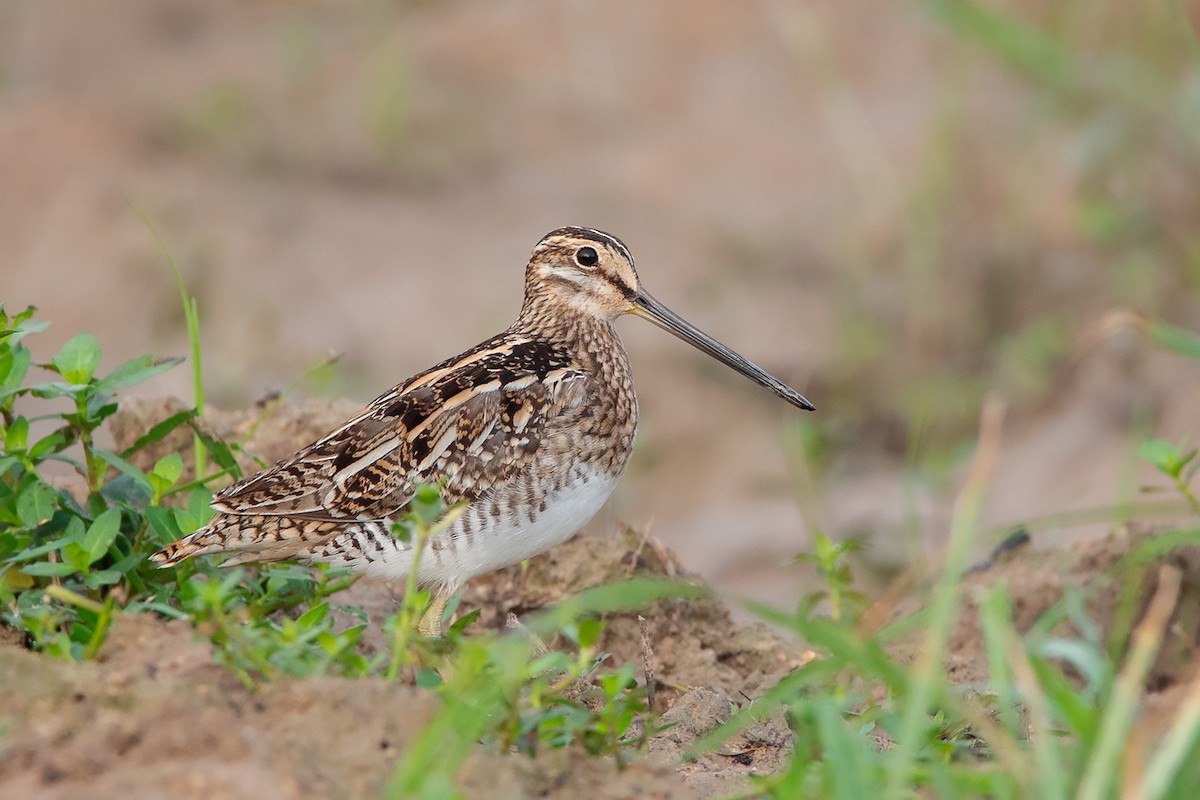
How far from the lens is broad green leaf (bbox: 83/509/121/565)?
3.57 m

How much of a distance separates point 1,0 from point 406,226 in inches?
129

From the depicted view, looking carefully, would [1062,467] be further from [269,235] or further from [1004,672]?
[1004,672]

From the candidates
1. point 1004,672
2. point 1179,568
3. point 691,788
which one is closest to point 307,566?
point 691,788

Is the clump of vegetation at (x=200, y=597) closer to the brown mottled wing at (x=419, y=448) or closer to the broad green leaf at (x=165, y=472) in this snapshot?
the broad green leaf at (x=165, y=472)

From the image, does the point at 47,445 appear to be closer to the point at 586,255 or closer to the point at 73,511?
the point at 73,511

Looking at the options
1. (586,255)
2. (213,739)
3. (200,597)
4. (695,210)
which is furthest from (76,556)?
(695,210)

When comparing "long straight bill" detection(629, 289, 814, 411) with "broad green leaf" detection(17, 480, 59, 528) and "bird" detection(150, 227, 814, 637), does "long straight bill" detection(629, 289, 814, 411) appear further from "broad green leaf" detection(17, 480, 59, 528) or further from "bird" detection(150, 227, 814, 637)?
"broad green leaf" detection(17, 480, 59, 528)

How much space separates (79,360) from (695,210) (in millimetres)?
5910

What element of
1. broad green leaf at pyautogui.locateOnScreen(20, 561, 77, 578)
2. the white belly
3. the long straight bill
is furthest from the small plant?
the long straight bill

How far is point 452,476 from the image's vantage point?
4.20 metres

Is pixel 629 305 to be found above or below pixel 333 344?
above

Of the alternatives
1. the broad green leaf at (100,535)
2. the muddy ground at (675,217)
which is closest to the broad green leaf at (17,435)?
the broad green leaf at (100,535)

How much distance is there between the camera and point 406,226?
9.12m

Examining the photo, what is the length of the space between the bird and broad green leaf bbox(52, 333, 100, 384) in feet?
1.36
